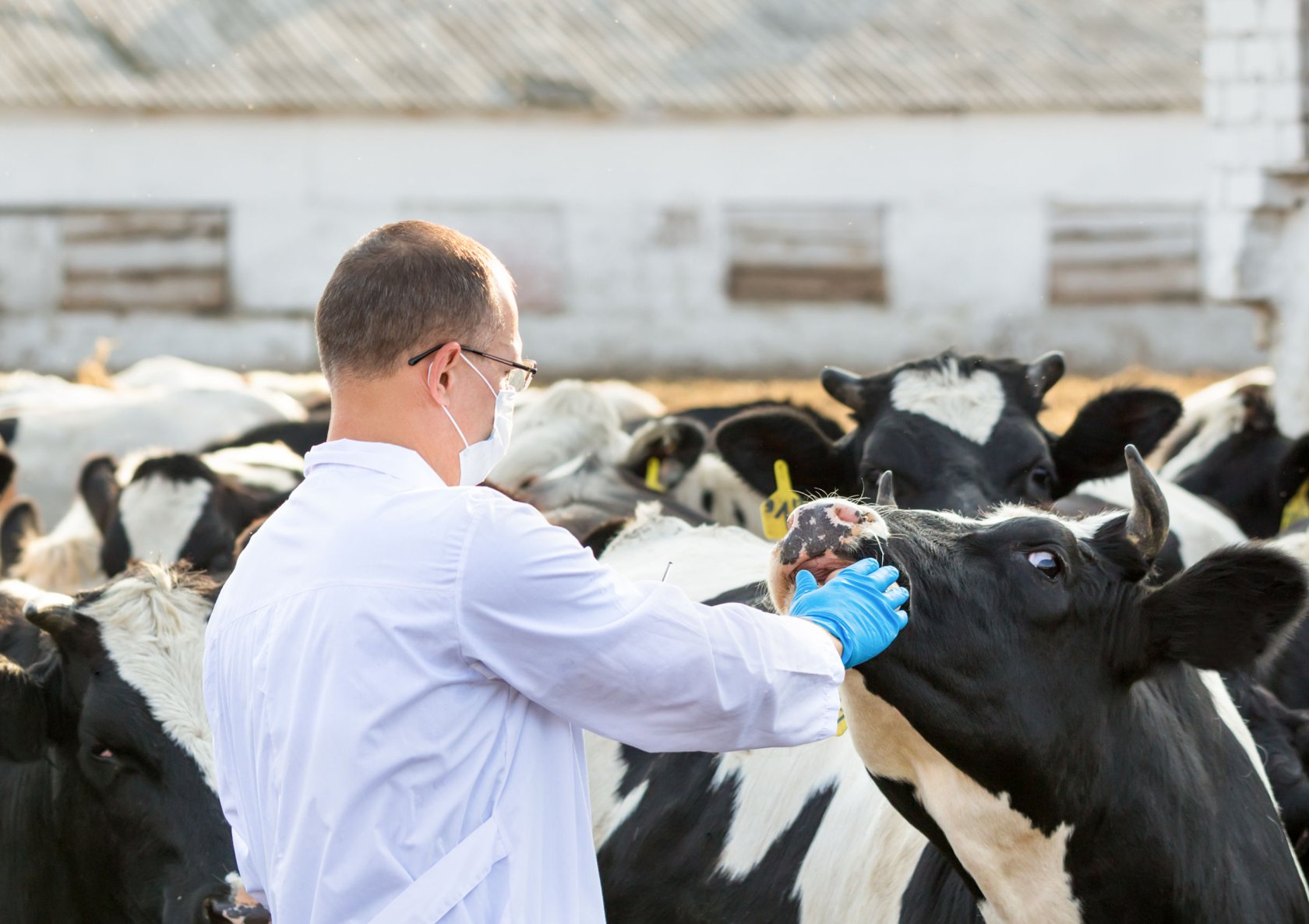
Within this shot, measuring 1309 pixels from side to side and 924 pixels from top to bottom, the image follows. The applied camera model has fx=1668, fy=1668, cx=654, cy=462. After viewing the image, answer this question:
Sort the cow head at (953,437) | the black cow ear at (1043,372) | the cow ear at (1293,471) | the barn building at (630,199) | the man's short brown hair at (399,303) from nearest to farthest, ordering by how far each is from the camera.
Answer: the man's short brown hair at (399,303), the cow head at (953,437), the black cow ear at (1043,372), the cow ear at (1293,471), the barn building at (630,199)

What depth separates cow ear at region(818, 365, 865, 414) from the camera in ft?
15.6

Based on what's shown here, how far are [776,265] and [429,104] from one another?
4.27m

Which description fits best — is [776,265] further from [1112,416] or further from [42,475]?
[1112,416]

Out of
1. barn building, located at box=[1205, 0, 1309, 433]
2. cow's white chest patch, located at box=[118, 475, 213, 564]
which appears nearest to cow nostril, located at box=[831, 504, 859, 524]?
cow's white chest patch, located at box=[118, 475, 213, 564]

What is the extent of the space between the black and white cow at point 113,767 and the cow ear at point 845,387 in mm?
1977

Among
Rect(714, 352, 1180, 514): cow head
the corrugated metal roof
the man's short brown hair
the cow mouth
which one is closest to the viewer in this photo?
the man's short brown hair

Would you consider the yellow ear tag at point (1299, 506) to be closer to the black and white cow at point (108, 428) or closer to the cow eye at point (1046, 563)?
the cow eye at point (1046, 563)

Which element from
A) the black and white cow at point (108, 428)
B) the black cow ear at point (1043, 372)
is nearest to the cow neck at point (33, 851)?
the black cow ear at point (1043, 372)

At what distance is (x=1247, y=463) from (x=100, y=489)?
463 cm

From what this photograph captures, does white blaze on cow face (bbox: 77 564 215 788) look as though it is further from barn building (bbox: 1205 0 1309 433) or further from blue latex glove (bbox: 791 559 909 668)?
barn building (bbox: 1205 0 1309 433)

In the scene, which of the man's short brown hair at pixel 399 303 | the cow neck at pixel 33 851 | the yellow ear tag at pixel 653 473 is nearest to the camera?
the man's short brown hair at pixel 399 303

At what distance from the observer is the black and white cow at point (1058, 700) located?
236 cm

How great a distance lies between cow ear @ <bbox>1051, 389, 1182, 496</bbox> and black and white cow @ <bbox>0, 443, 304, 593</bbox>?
271cm

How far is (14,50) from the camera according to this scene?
61.1ft
